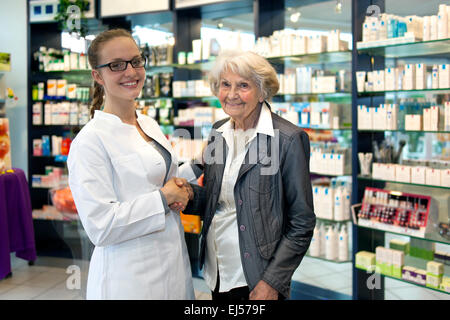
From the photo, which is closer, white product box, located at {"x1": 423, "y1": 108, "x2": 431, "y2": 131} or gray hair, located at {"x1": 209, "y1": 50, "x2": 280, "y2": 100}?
gray hair, located at {"x1": 209, "y1": 50, "x2": 280, "y2": 100}

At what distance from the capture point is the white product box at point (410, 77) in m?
3.48

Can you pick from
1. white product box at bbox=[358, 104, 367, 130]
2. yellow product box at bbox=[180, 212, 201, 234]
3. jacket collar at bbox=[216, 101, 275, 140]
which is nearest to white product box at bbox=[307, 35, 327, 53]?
white product box at bbox=[358, 104, 367, 130]

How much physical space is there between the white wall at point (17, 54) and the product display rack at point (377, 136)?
4.34 meters

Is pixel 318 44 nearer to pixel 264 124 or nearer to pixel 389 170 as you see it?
pixel 389 170

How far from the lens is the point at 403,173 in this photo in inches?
139

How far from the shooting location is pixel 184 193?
1.66 m

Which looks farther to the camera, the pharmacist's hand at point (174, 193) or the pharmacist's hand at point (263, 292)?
the pharmacist's hand at point (263, 292)

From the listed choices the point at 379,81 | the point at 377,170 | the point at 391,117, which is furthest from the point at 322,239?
the point at 379,81

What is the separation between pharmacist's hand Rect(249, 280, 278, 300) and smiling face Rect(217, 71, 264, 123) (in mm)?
715

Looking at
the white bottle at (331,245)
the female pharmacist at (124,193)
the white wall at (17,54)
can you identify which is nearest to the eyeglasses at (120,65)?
the female pharmacist at (124,193)

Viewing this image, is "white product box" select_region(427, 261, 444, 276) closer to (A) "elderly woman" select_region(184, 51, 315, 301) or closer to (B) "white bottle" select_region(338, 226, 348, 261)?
(B) "white bottle" select_region(338, 226, 348, 261)

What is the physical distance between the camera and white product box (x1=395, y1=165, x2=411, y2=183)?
3502mm

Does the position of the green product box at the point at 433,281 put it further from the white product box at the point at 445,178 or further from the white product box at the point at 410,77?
the white product box at the point at 410,77
